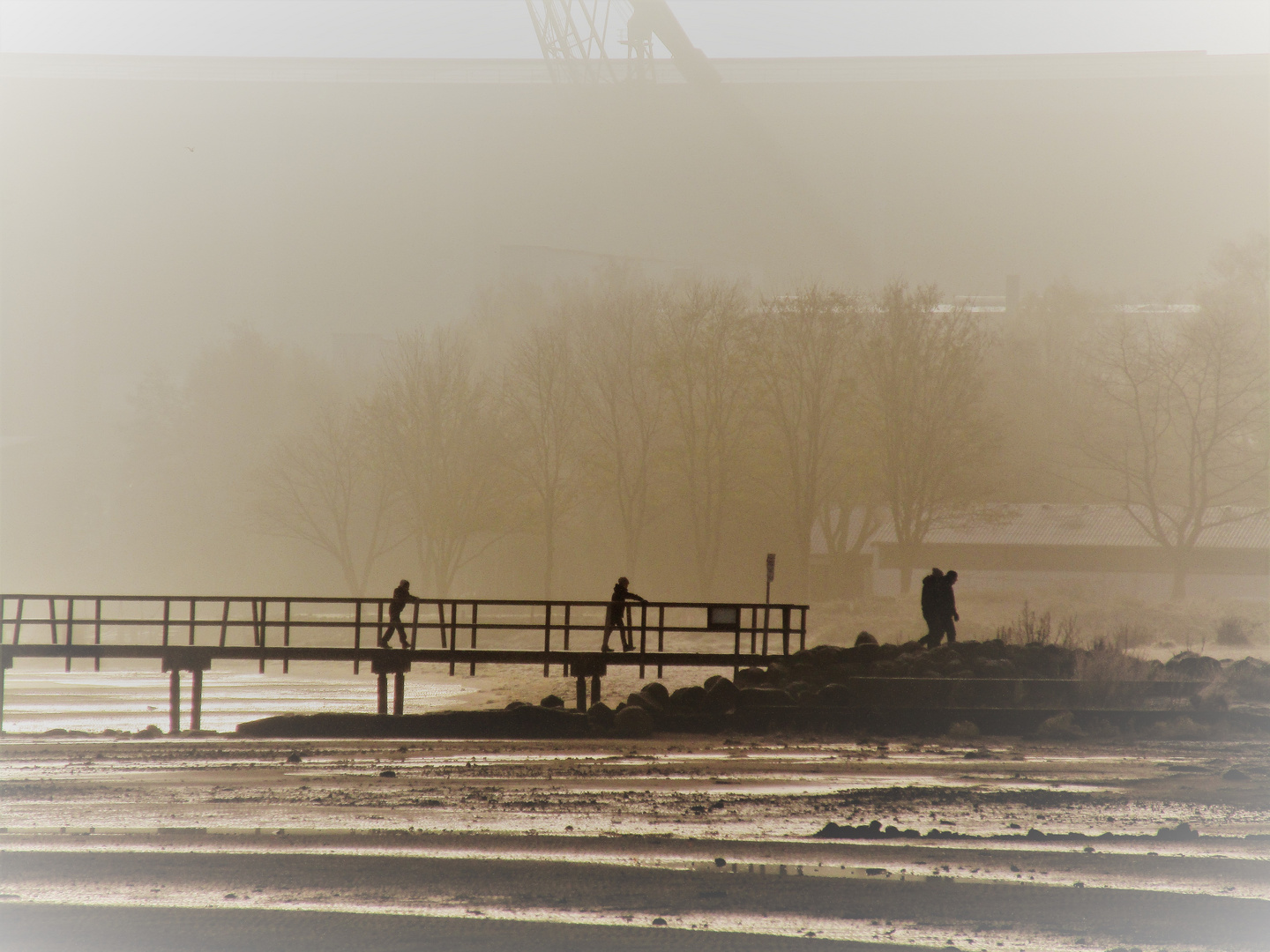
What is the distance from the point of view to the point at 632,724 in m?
17.4

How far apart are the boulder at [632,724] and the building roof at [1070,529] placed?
33578 mm

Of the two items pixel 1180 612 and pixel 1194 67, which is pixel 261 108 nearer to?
pixel 1194 67

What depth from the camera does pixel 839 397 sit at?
5381 centimetres

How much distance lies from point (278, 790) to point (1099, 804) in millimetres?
9144

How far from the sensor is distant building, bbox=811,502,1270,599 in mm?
45781

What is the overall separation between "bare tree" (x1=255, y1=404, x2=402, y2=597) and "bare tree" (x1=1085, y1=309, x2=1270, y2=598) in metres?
37.6

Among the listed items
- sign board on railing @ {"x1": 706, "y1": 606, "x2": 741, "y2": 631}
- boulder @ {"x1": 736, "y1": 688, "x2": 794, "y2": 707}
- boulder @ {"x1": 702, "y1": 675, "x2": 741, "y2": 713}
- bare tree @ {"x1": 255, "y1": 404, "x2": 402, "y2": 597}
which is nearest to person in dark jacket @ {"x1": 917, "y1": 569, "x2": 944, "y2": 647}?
sign board on railing @ {"x1": 706, "y1": 606, "x2": 741, "y2": 631}

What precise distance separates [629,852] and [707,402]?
4754 centimetres

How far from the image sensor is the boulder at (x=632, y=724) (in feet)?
56.7

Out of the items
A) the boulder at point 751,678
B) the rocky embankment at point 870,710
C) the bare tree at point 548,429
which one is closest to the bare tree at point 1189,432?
the bare tree at point 548,429

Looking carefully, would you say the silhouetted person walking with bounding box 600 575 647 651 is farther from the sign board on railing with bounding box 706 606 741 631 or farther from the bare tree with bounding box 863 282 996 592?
the bare tree with bounding box 863 282 996 592

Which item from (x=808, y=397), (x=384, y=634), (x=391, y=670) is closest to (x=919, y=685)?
(x=391, y=670)

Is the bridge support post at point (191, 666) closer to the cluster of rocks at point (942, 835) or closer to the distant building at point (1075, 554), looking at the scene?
the cluster of rocks at point (942, 835)

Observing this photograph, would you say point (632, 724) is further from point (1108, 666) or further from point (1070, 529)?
point (1070, 529)
